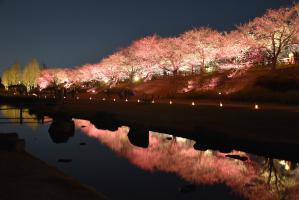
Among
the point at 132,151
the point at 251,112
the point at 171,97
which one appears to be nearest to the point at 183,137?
the point at 132,151

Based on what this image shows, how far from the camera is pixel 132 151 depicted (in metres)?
17.9

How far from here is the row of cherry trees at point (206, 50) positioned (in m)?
43.1

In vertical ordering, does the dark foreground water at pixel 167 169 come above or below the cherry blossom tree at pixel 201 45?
below

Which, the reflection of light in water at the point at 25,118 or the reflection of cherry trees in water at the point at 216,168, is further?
the reflection of light in water at the point at 25,118

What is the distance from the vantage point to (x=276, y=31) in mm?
42531

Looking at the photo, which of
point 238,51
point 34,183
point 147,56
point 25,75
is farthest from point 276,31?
point 25,75

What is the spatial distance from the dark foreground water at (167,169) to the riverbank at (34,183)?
2287 millimetres

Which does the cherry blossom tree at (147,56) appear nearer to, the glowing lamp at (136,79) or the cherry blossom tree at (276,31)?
the glowing lamp at (136,79)

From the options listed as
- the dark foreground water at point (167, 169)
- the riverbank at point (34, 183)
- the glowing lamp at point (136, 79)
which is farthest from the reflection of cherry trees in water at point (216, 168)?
the glowing lamp at point (136, 79)

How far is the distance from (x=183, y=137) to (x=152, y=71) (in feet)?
157

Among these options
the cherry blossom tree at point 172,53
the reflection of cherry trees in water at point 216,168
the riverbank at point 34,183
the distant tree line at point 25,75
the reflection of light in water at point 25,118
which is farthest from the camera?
the distant tree line at point 25,75

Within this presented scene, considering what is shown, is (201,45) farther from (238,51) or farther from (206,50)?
(238,51)

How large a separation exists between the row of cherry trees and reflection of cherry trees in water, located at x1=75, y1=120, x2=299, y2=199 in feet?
93.2

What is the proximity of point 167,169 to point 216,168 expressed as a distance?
2.21m
